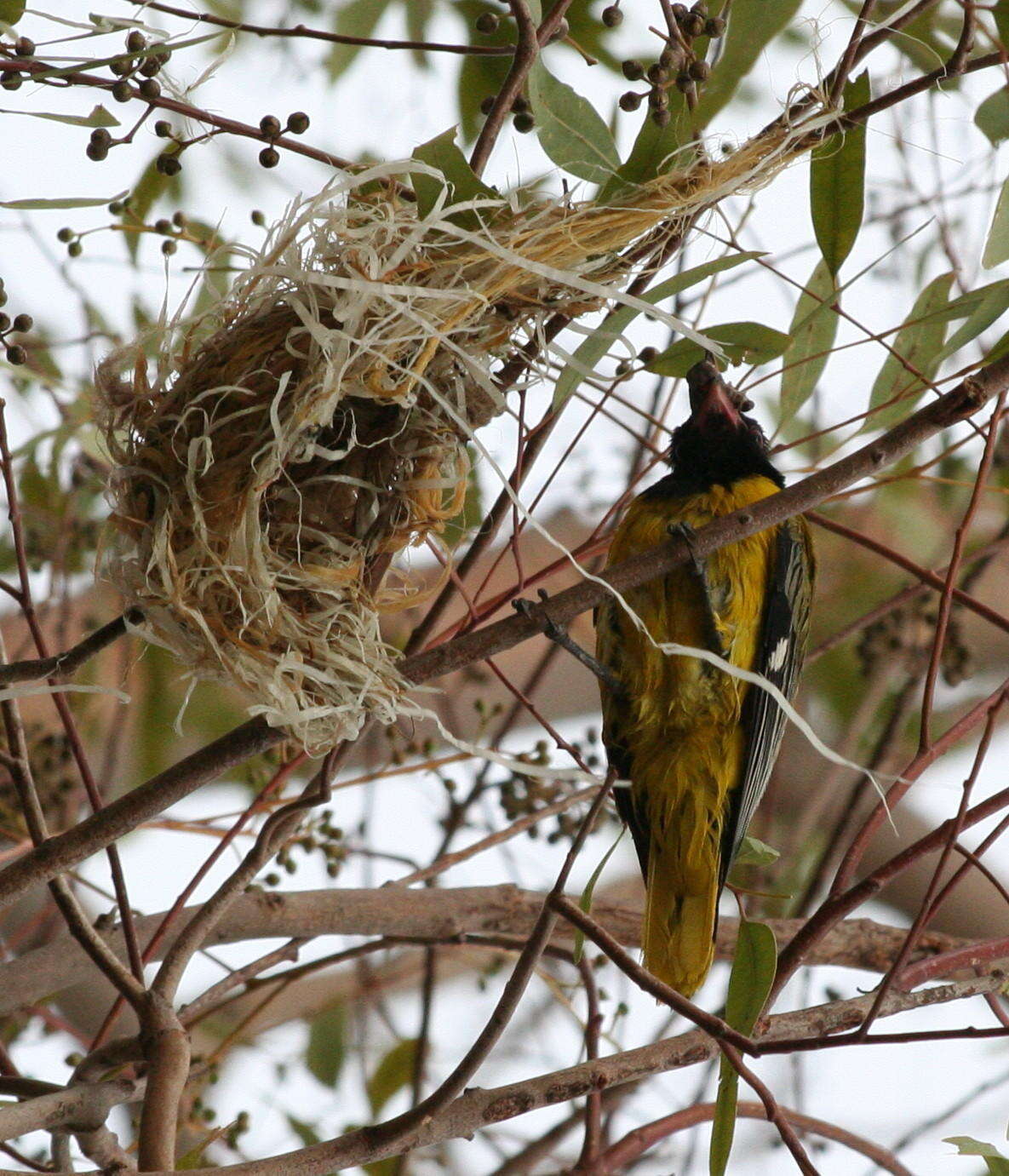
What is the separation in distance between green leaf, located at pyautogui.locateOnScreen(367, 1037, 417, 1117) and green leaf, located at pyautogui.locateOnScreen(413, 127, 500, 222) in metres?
2.15

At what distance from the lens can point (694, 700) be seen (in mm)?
2354

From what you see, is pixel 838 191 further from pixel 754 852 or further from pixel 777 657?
pixel 754 852

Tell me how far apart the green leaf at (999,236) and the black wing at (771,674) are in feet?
2.46

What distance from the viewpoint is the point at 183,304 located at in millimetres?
1742

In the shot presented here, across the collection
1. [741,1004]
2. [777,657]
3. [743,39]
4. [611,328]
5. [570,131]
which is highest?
[743,39]

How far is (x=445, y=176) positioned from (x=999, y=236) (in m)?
0.71

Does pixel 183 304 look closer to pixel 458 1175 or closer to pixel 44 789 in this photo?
pixel 44 789

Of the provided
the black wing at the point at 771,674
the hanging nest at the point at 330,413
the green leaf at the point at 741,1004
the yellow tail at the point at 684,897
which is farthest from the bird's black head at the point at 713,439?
the green leaf at the point at 741,1004

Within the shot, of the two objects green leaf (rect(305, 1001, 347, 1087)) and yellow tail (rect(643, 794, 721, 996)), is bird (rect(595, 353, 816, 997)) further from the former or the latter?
green leaf (rect(305, 1001, 347, 1087))

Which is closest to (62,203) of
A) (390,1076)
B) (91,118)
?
(91,118)

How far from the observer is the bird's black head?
2.56m

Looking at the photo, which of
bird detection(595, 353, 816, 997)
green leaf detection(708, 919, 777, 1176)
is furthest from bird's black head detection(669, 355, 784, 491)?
green leaf detection(708, 919, 777, 1176)

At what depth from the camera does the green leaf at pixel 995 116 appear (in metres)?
1.94

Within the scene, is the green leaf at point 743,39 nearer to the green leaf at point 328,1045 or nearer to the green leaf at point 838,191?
the green leaf at point 838,191
